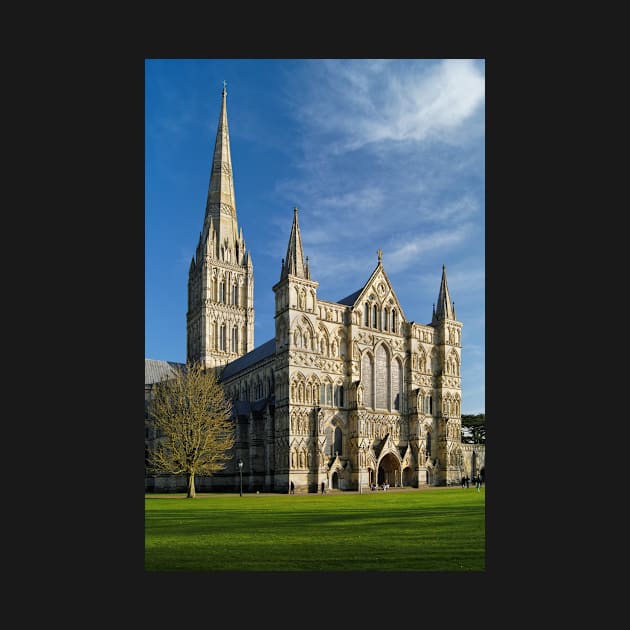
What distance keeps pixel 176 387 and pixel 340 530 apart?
29.3 m

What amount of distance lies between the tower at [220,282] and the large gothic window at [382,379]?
28.0m

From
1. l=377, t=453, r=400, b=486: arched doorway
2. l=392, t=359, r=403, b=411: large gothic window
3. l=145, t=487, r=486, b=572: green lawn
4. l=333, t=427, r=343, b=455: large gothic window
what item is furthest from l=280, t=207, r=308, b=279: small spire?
l=145, t=487, r=486, b=572: green lawn

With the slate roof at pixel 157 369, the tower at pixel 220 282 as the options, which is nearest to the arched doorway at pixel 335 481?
the slate roof at pixel 157 369

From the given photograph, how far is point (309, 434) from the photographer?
46.6 meters

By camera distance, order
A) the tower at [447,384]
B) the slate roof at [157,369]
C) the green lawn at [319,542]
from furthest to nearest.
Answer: the slate roof at [157,369]
the tower at [447,384]
the green lawn at [319,542]

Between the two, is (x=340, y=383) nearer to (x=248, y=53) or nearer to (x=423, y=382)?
(x=423, y=382)

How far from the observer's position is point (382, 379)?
54094 mm

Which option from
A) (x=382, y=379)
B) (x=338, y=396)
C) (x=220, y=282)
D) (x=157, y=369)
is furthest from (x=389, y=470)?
(x=220, y=282)

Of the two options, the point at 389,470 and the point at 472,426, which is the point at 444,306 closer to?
the point at 389,470

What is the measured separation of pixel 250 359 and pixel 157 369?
14541mm

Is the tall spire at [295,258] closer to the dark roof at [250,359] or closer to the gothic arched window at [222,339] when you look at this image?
the dark roof at [250,359]

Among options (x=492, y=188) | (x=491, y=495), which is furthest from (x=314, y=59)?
(x=491, y=495)

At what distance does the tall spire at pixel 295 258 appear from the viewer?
156ft

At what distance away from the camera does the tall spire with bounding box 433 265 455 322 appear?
59188 millimetres
